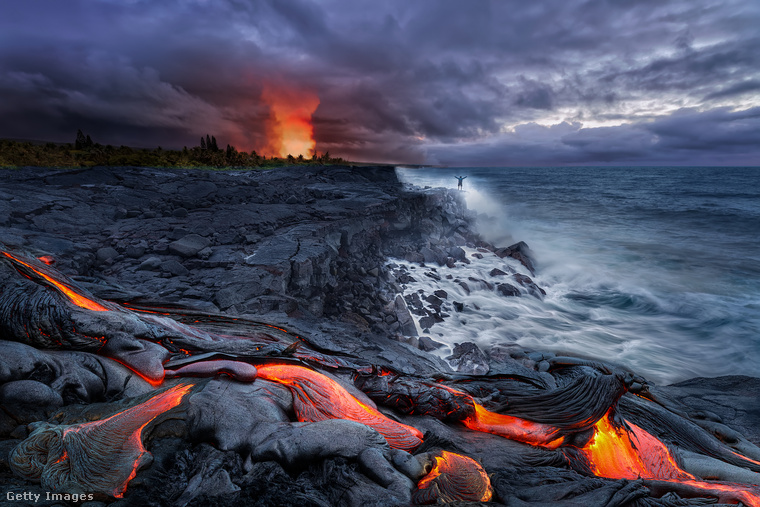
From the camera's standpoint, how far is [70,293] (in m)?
3.30

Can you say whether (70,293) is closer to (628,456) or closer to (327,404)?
(327,404)

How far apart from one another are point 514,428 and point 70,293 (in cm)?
522

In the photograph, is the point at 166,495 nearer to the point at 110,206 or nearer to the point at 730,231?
the point at 110,206

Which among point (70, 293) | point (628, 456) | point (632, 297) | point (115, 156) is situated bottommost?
point (632, 297)

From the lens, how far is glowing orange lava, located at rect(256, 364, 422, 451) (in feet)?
9.11

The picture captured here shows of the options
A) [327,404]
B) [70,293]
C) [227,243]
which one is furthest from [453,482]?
[227,243]

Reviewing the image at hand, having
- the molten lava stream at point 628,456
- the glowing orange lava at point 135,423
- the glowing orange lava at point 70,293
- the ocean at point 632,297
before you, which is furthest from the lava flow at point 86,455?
the ocean at point 632,297

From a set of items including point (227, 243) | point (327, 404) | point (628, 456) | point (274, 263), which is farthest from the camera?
point (227, 243)

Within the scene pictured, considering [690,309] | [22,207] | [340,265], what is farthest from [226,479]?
[690,309]

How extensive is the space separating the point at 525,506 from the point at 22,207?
1168 cm

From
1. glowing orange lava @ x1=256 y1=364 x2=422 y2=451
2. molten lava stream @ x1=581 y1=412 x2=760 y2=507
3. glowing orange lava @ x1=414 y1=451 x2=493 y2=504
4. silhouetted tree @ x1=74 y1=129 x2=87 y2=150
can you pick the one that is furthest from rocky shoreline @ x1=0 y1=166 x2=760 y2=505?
silhouetted tree @ x1=74 y1=129 x2=87 y2=150
